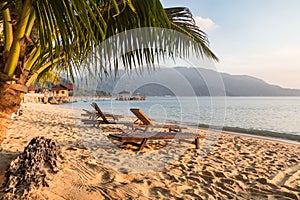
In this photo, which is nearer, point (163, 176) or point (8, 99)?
point (8, 99)

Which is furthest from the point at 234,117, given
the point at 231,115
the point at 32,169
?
the point at 32,169

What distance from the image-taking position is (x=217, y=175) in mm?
3406

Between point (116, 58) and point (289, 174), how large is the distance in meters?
3.43

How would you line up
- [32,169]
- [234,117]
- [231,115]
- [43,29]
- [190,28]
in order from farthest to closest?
1. [231,115]
2. [234,117]
3. [190,28]
4. [32,169]
5. [43,29]

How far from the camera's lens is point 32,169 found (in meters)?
2.51

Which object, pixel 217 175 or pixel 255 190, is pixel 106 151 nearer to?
pixel 217 175

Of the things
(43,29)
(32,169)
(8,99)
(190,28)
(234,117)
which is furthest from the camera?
(234,117)

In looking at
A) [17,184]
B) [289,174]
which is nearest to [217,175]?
[289,174]

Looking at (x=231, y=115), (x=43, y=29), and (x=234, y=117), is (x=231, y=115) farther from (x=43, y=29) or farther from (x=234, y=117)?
(x=43, y=29)

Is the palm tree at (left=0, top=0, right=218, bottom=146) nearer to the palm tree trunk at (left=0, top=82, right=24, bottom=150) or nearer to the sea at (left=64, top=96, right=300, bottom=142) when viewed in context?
the palm tree trunk at (left=0, top=82, right=24, bottom=150)

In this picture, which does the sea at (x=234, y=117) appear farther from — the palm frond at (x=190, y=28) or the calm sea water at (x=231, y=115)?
the palm frond at (x=190, y=28)

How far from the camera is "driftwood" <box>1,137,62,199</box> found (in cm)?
228

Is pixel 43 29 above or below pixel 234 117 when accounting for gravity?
above

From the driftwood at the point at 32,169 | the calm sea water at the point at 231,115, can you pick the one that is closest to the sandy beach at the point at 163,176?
the driftwood at the point at 32,169
